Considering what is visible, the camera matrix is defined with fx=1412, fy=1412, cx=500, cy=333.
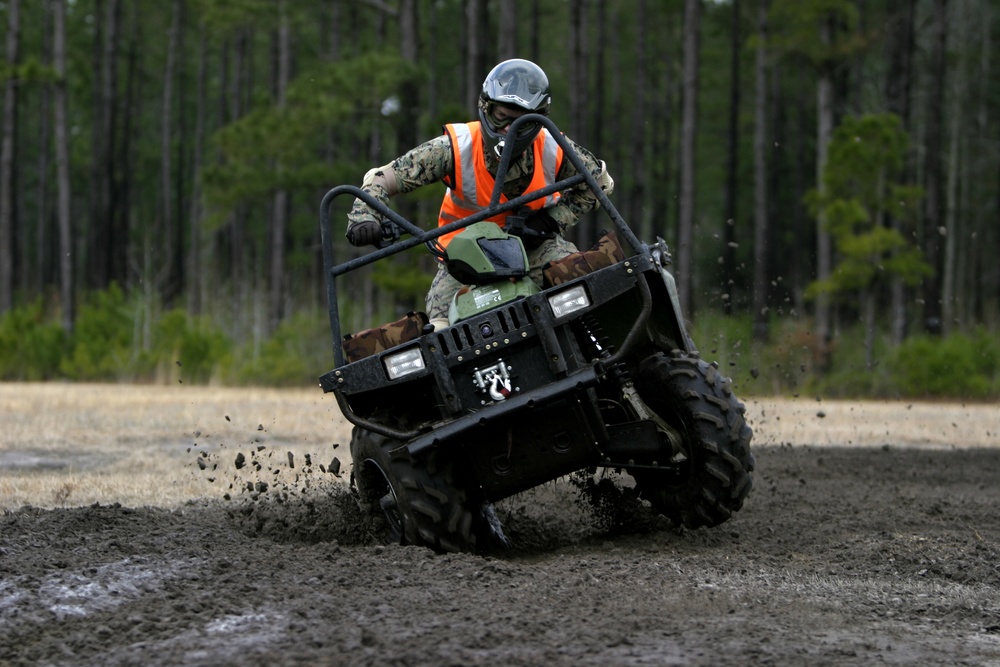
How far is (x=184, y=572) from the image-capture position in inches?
231

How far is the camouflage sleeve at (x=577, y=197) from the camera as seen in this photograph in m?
7.50

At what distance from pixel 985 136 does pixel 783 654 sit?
1985 inches

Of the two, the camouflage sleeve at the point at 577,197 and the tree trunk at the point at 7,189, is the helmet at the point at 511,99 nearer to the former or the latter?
the camouflage sleeve at the point at 577,197

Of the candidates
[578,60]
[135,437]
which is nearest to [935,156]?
[578,60]

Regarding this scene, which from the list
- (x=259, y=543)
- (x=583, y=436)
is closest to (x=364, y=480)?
(x=259, y=543)

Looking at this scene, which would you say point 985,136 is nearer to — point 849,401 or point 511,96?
point 849,401

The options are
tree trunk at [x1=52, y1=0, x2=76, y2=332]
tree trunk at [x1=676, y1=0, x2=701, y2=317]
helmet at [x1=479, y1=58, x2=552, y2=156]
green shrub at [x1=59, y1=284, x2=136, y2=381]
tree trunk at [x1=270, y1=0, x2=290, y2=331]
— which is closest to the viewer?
helmet at [x1=479, y1=58, x2=552, y2=156]

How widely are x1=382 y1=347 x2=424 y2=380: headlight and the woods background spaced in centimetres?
517

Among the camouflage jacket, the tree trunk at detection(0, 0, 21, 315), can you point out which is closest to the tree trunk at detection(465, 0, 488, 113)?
the tree trunk at detection(0, 0, 21, 315)

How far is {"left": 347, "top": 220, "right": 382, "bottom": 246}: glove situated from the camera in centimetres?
677

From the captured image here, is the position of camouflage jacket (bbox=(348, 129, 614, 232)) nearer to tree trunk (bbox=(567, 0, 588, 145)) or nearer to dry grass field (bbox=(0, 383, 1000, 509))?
dry grass field (bbox=(0, 383, 1000, 509))

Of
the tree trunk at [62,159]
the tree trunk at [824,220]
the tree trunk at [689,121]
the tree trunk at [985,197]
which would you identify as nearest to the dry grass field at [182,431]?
the tree trunk at [824,220]

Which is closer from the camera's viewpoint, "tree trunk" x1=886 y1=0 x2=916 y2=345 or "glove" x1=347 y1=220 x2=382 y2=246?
"glove" x1=347 y1=220 x2=382 y2=246

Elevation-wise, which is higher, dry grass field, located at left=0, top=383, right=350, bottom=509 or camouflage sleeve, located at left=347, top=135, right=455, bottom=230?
camouflage sleeve, located at left=347, top=135, right=455, bottom=230
